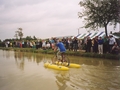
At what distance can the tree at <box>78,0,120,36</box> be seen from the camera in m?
22.1

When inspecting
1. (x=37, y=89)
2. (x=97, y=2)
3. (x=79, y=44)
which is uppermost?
(x=97, y=2)

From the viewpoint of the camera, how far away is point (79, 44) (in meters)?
23.8

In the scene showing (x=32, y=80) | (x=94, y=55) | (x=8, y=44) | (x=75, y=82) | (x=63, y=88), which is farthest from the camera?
(x=8, y=44)

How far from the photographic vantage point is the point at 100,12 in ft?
75.7

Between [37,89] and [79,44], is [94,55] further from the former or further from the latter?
[37,89]

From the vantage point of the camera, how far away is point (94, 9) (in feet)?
77.0

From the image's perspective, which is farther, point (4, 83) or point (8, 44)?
point (8, 44)

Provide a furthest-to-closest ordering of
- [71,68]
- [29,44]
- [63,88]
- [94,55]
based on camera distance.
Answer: [29,44]
[94,55]
[71,68]
[63,88]

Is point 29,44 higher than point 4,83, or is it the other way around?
point 29,44

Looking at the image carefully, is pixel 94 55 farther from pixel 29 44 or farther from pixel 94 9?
pixel 29 44

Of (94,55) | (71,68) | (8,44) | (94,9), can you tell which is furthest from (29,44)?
(71,68)

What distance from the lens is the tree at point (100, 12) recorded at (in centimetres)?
2211

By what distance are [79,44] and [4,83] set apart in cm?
1525

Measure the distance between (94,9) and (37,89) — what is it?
1731cm
